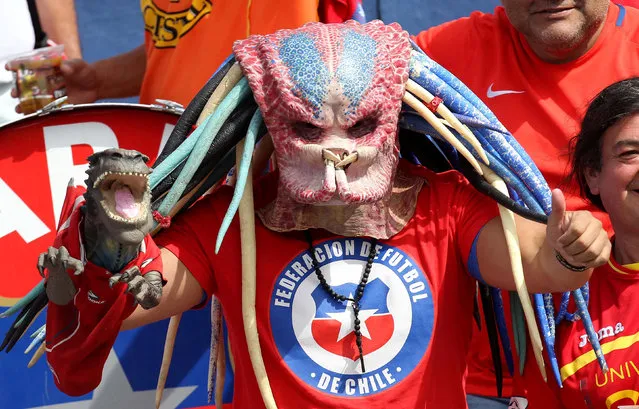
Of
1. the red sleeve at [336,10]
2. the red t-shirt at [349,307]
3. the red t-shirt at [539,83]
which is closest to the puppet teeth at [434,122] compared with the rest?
the red t-shirt at [349,307]

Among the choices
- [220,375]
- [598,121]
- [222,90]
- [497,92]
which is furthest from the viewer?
[497,92]

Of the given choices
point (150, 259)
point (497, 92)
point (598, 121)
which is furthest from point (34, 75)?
point (598, 121)

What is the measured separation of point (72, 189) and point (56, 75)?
4.27 ft

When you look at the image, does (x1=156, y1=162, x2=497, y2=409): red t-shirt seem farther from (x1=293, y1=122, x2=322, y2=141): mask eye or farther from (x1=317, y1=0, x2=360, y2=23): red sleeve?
(x1=317, y1=0, x2=360, y2=23): red sleeve

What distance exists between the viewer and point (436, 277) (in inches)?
97.1

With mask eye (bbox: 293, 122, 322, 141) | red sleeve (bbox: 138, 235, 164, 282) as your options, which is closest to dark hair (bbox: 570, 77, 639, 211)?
mask eye (bbox: 293, 122, 322, 141)

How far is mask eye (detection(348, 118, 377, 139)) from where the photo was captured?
93.4 inches

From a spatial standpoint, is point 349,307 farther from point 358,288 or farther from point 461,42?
point 461,42

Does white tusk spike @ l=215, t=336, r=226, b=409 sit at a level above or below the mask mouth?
below

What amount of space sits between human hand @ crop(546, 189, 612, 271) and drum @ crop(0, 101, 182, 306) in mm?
1031

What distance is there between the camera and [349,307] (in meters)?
2.43

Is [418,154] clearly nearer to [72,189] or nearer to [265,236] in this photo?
[265,236]

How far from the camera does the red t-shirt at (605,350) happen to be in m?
2.46

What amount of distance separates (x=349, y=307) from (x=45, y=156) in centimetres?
90
